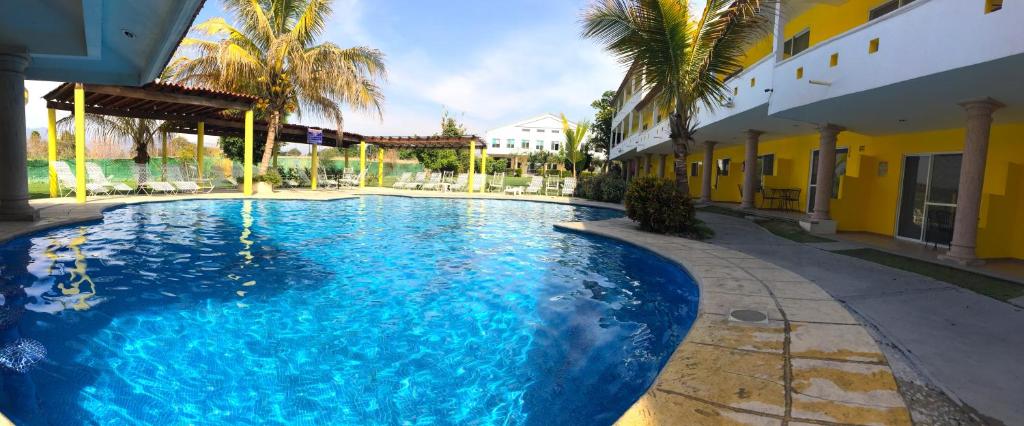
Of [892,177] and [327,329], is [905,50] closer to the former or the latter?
[892,177]

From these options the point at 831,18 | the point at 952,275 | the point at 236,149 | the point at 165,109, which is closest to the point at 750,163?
the point at 831,18

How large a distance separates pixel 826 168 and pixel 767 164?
7.37 metres

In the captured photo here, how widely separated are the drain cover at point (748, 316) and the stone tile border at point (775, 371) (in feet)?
0.15

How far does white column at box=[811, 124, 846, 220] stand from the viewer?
1022 cm

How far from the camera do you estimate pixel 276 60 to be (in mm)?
16688

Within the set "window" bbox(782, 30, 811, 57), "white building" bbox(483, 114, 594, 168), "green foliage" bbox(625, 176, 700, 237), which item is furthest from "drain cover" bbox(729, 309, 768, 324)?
"white building" bbox(483, 114, 594, 168)

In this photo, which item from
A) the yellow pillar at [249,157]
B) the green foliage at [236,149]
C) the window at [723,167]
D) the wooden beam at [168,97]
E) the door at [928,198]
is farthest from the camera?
the green foliage at [236,149]

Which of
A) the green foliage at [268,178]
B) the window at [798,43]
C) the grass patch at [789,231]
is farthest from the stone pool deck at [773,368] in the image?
the green foliage at [268,178]

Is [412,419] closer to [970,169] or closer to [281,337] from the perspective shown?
[281,337]

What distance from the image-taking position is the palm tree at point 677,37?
30.4ft

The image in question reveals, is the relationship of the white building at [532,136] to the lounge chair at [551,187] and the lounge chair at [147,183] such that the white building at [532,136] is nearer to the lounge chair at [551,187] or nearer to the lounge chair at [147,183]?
the lounge chair at [551,187]

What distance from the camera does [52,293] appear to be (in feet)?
16.4

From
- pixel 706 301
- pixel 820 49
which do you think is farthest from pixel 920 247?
pixel 706 301

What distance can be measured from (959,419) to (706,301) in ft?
Result: 7.26
